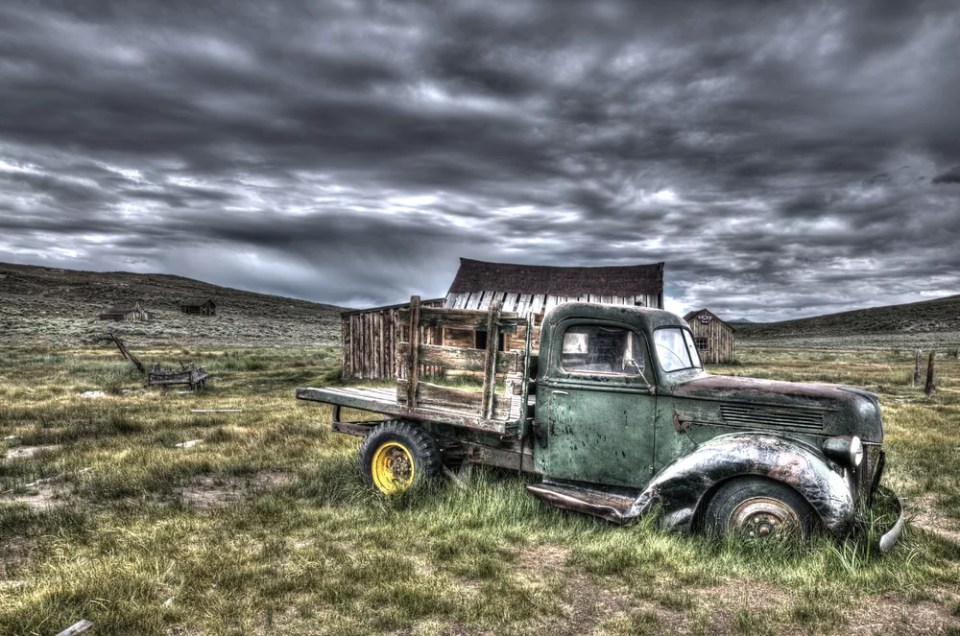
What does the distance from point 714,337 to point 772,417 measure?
2802 centimetres

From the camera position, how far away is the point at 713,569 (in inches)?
168

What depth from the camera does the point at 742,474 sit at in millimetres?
4406

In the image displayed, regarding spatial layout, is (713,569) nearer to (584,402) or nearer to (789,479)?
(789,479)

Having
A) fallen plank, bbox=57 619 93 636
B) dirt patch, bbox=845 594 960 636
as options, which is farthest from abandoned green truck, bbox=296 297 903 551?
fallen plank, bbox=57 619 93 636

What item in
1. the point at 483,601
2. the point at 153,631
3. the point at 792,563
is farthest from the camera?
the point at 792,563

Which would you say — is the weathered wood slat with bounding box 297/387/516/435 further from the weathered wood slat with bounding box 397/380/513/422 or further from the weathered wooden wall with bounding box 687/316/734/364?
the weathered wooden wall with bounding box 687/316/734/364

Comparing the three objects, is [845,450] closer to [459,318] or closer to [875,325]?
[459,318]

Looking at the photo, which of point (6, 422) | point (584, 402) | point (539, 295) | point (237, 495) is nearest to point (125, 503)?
point (237, 495)

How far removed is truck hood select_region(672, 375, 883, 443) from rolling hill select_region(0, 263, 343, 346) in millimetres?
35400

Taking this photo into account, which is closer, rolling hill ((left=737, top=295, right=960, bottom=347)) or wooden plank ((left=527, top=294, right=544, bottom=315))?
wooden plank ((left=527, top=294, right=544, bottom=315))

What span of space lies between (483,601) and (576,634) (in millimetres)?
636

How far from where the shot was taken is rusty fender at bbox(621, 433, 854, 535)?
13.8 feet

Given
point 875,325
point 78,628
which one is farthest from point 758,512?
point 875,325

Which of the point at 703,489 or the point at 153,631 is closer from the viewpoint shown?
the point at 153,631
